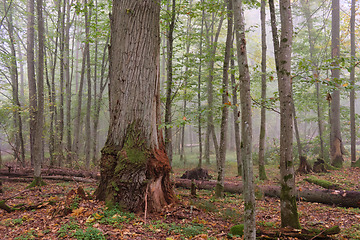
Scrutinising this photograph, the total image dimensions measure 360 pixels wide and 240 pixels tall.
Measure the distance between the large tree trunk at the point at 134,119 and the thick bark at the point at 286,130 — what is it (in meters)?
2.60

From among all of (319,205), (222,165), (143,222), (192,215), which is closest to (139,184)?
(143,222)

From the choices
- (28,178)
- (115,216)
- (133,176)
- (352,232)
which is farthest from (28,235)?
(28,178)

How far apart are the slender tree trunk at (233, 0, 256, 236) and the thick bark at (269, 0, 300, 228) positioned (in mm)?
1162

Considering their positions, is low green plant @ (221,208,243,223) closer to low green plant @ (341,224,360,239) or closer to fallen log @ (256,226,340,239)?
fallen log @ (256,226,340,239)

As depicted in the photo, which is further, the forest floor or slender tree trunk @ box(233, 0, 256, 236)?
the forest floor

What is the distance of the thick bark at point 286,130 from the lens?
4297 millimetres

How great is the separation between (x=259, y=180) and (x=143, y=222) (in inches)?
261

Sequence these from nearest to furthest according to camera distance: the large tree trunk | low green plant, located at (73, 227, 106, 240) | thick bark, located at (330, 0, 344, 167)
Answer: low green plant, located at (73, 227, 106, 240)
the large tree trunk
thick bark, located at (330, 0, 344, 167)

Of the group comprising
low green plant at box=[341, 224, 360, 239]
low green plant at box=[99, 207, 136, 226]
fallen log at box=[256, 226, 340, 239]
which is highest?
low green plant at box=[99, 207, 136, 226]

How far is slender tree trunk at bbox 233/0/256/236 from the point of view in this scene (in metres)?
3.50

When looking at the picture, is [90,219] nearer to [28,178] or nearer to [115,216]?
[115,216]

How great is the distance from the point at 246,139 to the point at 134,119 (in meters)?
2.77

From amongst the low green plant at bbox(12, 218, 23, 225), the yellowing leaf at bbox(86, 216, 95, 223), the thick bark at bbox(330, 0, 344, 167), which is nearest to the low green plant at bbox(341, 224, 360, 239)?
the yellowing leaf at bbox(86, 216, 95, 223)

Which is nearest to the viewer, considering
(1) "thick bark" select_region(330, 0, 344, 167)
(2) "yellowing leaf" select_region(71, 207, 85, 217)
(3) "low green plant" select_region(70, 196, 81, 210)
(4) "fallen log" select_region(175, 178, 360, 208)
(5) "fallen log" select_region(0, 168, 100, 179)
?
(2) "yellowing leaf" select_region(71, 207, 85, 217)
